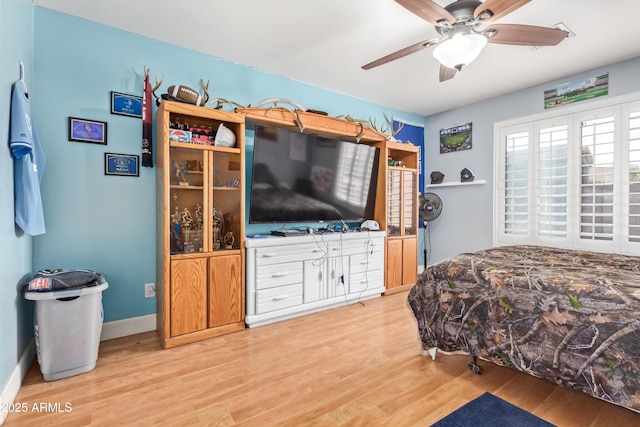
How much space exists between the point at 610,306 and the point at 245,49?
3230mm

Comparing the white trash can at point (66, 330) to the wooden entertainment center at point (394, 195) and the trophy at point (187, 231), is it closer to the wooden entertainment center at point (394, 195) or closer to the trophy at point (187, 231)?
the trophy at point (187, 231)

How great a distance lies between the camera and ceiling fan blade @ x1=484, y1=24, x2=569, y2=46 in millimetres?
1950

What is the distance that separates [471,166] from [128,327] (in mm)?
4589

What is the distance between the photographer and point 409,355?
7.57ft

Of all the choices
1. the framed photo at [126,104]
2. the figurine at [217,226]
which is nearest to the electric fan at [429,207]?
the figurine at [217,226]

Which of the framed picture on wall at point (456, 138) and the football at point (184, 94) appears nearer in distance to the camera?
the football at point (184, 94)

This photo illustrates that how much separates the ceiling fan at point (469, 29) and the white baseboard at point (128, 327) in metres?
3.12

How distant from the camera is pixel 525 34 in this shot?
2.03m

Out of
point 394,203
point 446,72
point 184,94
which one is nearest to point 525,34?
point 446,72

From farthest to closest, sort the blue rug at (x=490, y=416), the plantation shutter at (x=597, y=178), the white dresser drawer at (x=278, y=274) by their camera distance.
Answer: the plantation shutter at (x=597, y=178), the white dresser drawer at (x=278, y=274), the blue rug at (x=490, y=416)

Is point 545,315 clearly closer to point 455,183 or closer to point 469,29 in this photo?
point 469,29

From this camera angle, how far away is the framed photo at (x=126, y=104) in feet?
8.55

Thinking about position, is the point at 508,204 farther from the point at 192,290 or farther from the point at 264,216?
the point at 192,290

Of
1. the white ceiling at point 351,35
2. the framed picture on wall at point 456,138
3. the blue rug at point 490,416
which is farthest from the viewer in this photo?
the framed picture on wall at point 456,138
